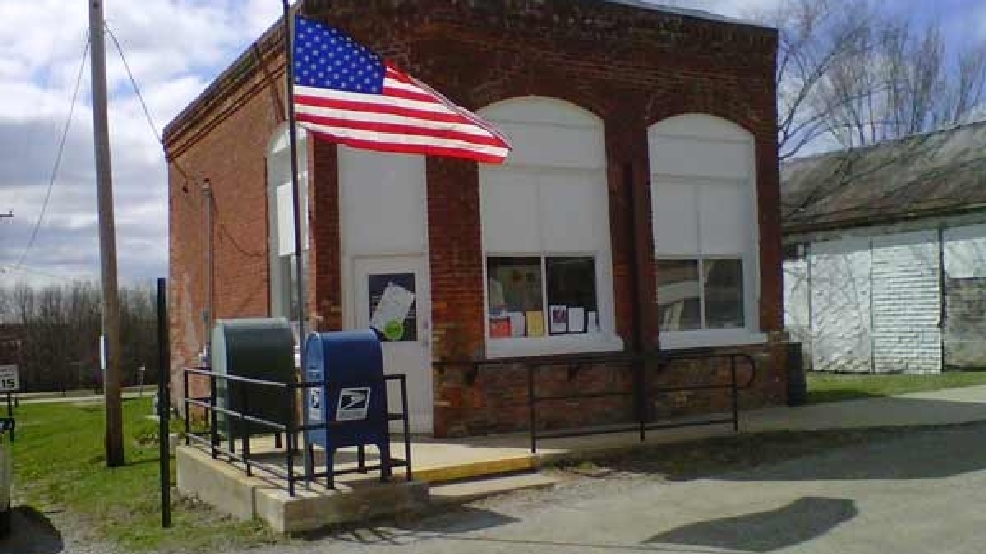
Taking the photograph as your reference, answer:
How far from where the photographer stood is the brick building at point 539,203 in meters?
11.8

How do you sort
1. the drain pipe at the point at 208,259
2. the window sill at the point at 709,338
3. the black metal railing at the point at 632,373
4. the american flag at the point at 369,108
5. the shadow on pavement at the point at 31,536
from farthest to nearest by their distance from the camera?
the drain pipe at the point at 208,259, the window sill at the point at 709,338, the black metal railing at the point at 632,373, the american flag at the point at 369,108, the shadow on pavement at the point at 31,536

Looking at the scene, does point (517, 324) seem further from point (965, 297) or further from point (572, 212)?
point (965, 297)

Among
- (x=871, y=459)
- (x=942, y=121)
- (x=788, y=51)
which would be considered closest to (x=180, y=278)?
(x=871, y=459)

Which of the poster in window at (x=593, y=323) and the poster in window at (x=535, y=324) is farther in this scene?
the poster in window at (x=593, y=323)

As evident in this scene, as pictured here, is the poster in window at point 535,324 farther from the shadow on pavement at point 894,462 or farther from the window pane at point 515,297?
the shadow on pavement at point 894,462

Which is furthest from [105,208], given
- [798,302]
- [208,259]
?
[798,302]

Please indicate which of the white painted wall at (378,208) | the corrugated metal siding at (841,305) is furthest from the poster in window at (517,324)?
the corrugated metal siding at (841,305)

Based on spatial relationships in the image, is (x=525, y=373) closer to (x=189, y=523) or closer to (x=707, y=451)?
(x=707, y=451)

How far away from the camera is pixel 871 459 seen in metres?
10.2

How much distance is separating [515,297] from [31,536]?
583 cm

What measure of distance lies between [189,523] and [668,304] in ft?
23.1

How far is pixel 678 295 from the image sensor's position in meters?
13.6

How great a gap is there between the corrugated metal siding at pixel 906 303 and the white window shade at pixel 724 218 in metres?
8.93

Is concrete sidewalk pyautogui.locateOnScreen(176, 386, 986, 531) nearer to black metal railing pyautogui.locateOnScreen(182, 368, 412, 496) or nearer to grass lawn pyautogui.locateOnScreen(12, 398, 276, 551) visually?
black metal railing pyautogui.locateOnScreen(182, 368, 412, 496)
